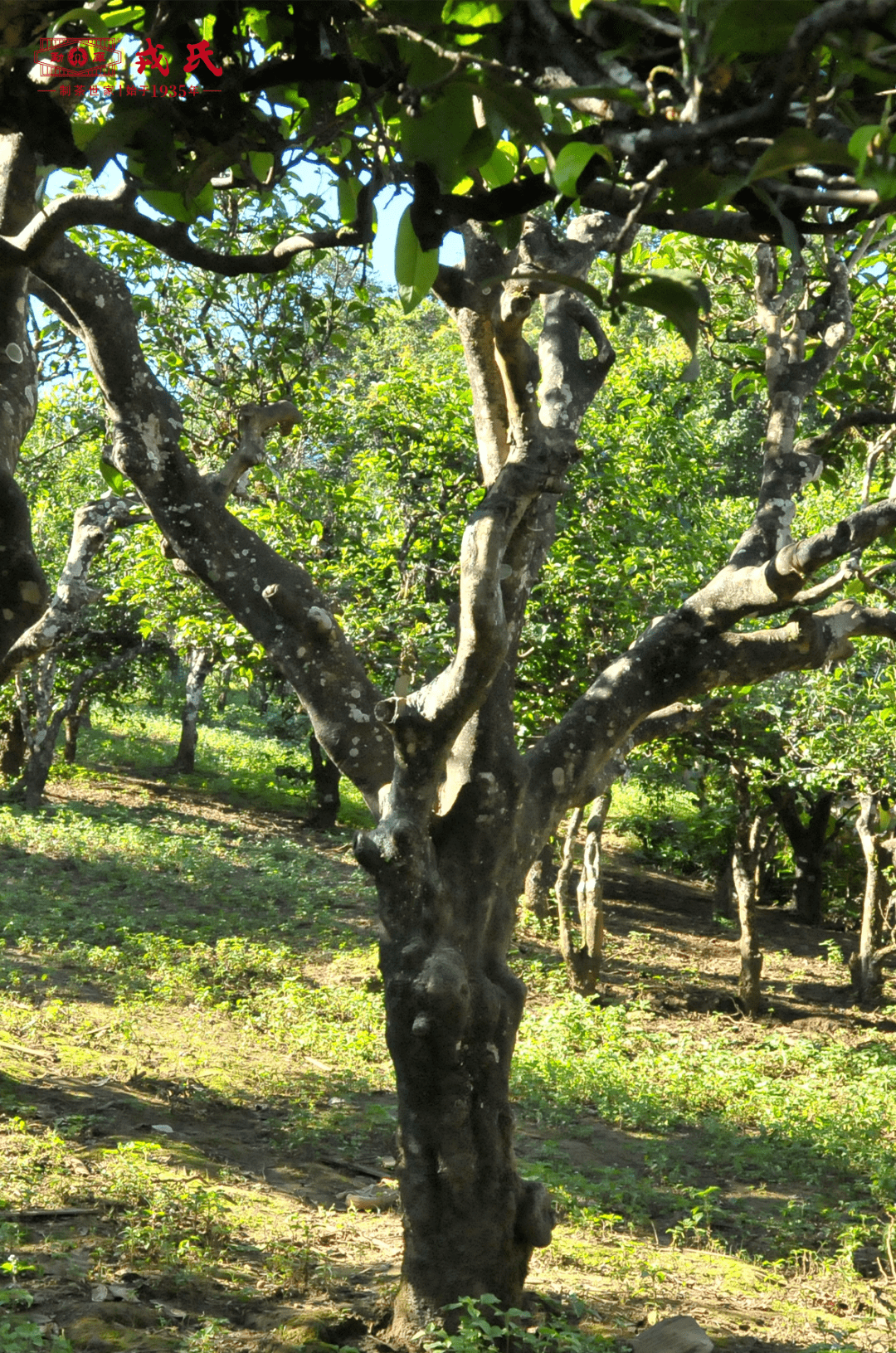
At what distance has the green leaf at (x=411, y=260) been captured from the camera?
155 centimetres

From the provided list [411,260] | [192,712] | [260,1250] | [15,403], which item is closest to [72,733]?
[192,712]

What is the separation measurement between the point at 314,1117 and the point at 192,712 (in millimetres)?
15220

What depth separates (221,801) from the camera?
2088cm

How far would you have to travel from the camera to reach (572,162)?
3.99ft

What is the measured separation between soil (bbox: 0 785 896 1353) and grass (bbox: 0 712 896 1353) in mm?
20

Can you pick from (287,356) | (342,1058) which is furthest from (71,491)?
(287,356)

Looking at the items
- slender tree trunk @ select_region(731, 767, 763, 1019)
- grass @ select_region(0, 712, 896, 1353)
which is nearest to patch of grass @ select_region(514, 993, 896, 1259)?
grass @ select_region(0, 712, 896, 1353)

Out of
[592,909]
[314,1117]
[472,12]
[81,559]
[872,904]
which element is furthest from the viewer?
[872,904]

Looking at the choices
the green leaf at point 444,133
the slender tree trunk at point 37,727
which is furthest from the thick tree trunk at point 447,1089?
the slender tree trunk at point 37,727

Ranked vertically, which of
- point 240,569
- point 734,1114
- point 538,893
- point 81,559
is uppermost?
point 81,559

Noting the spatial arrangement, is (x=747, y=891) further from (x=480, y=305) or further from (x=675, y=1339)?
(x=480, y=305)

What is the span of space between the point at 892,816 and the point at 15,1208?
30.2 ft

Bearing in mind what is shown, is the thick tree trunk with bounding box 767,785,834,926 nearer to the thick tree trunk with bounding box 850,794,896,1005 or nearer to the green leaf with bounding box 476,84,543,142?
the thick tree trunk with bounding box 850,794,896,1005

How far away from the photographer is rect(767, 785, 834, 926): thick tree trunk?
599 inches
